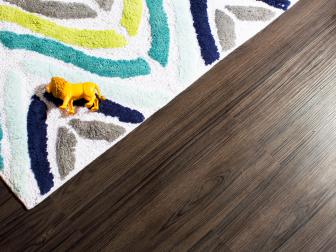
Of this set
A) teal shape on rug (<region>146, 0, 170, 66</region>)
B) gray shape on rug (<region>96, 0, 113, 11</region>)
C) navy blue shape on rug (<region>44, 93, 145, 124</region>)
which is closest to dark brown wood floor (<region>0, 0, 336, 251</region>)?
navy blue shape on rug (<region>44, 93, 145, 124</region>)

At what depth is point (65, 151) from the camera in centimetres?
118

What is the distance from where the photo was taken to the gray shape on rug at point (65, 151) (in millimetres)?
1160

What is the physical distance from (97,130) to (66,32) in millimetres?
340

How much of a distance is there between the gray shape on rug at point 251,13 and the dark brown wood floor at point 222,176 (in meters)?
0.07

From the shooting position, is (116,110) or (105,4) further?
(105,4)

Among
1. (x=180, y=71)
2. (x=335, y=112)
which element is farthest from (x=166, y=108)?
(x=335, y=112)

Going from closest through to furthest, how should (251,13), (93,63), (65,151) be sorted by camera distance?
(65,151) < (93,63) < (251,13)

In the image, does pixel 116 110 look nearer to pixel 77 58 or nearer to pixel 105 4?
pixel 77 58

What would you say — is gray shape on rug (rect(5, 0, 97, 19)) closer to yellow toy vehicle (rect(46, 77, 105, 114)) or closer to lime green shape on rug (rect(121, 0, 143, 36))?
lime green shape on rug (rect(121, 0, 143, 36))

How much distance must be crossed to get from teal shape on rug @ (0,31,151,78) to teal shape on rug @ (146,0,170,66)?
5cm

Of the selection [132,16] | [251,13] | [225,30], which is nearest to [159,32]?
[132,16]

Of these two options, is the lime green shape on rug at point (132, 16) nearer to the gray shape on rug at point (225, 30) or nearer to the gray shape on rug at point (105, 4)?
the gray shape on rug at point (105, 4)

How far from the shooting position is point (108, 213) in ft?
3.75

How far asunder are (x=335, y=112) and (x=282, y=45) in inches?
10.5
